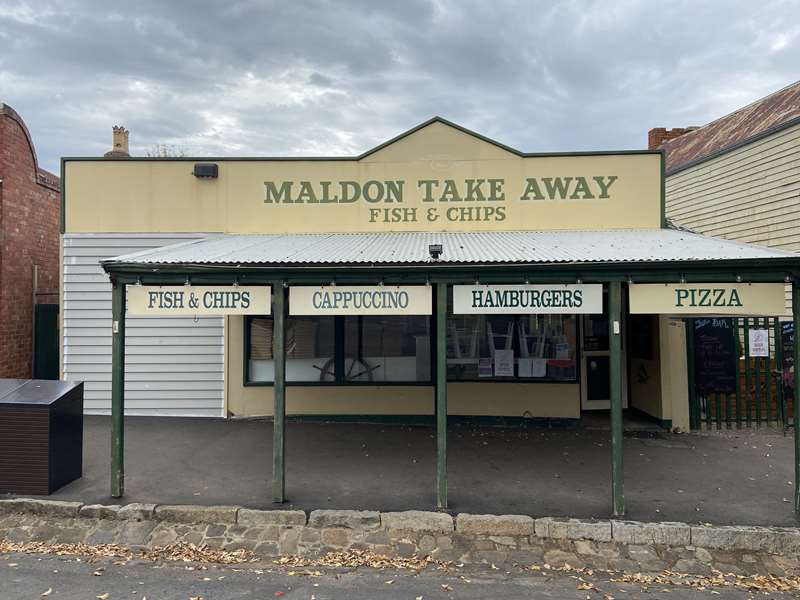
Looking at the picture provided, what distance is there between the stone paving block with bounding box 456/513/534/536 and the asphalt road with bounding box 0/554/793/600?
1.53ft

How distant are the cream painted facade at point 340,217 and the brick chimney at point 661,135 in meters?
12.4

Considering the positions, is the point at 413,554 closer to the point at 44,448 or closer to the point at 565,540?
the point at 565,540

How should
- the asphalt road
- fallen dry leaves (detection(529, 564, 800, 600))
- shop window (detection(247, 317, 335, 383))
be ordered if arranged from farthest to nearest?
shop window (detection(247, 317, 335, 383)), fallen dry leaves (detection(529, 564, 800, 600)), the asphalt road

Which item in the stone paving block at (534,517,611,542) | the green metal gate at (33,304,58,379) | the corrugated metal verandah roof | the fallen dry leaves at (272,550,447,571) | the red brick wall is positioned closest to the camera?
the fallen dry leaves at (272,550,447,571)

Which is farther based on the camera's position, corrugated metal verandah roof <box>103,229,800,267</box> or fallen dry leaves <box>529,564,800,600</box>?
corrugated metal verandah roof <box>103,229,800,267</box>

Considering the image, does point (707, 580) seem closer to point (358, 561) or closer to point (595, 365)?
point (358, 561)

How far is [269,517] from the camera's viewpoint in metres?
5.30

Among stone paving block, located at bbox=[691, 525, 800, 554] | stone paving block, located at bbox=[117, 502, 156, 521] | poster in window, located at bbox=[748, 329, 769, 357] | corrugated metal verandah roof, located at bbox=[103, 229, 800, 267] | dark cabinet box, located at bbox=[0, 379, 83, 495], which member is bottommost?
stone paving block, located at bbox=[691, 525, 800, 554]

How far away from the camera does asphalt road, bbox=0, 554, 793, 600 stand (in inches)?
166


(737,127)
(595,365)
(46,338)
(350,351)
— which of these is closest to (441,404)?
(350,351)

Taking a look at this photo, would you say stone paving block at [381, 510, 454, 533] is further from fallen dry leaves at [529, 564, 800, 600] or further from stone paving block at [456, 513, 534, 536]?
fallen dry leaves at [529, 564, 800, 600]

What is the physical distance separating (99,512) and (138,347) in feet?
15.2

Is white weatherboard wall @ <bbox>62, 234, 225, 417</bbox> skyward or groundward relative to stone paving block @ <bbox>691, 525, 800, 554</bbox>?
skyward

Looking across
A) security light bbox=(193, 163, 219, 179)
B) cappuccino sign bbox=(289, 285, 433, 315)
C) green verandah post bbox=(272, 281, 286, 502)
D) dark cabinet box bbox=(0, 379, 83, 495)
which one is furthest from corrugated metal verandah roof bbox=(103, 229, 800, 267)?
dark cabinet box bbox=(0, 379, 83, 495)
